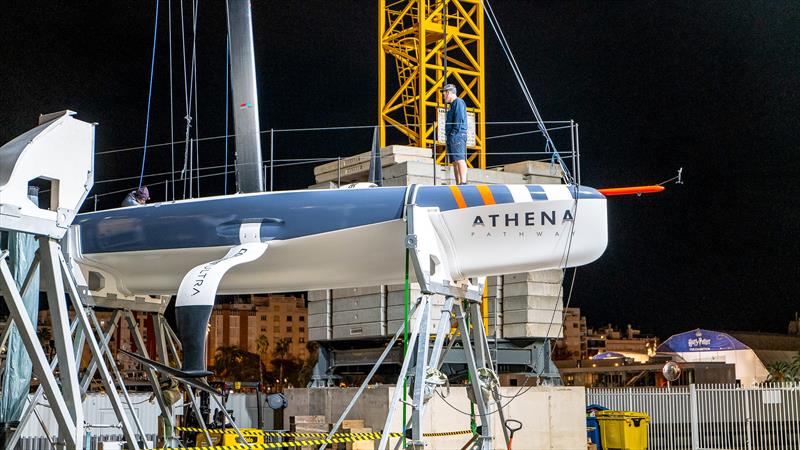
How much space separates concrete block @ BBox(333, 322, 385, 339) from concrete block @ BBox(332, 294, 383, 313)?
0.41 metres

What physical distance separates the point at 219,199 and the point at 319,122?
36.3m

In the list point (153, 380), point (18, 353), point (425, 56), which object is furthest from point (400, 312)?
point (18, 353)

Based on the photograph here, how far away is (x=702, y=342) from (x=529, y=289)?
74.7 feet

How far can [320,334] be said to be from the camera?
2331 centimetres

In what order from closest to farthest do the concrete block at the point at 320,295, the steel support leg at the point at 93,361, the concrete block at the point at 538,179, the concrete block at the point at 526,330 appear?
the steel support leg at the point at 93,361 → the concrete block at the point at 526,330 → the concrete block at the point at 538,179 → the concrete block at the point at 320,295

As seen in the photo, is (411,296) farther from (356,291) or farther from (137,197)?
(137,197)

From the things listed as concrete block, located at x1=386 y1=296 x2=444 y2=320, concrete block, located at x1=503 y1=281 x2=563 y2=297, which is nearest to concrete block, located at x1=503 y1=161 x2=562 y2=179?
concrete block, located at x1=503 y1=281 x2=563 y2=297

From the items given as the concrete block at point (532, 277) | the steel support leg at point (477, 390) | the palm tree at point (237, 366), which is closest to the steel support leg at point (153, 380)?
the steel support leg at point (477, 390)

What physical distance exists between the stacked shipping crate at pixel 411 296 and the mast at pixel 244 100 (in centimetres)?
710

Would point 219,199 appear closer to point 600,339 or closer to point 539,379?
point 539,379

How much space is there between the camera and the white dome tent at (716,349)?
139 feet

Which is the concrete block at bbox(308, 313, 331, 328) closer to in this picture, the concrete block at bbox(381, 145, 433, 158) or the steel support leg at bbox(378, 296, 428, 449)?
the concrete block at bbox(381, 145, 433, 158)

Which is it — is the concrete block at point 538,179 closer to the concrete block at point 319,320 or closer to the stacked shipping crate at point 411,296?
the stacked shipping crate at point 411,296

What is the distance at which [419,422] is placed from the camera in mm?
11008
